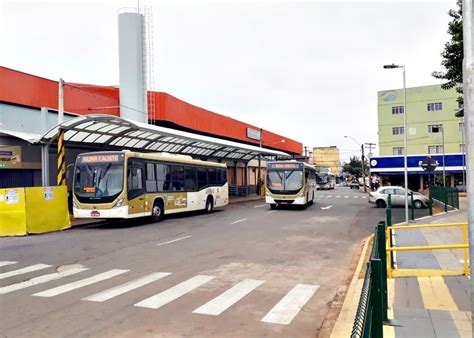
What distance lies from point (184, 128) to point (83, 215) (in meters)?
20.6

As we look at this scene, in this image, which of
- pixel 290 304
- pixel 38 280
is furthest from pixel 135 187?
pixel 290 304

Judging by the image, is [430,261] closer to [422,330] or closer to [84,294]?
[422,330]

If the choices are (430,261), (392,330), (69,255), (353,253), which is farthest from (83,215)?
(392,330)

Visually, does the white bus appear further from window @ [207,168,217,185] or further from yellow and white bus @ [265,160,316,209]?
window @ [207,168,217,185]

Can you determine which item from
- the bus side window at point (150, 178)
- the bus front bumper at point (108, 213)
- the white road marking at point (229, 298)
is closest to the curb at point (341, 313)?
the white road marking at point (229, 298)

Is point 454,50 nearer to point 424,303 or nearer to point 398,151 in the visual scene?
point 424,303

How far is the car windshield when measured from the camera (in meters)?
17.9

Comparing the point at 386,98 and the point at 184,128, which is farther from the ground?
the point at 386,98

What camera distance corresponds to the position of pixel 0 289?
811 cm

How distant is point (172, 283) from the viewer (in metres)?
8.43

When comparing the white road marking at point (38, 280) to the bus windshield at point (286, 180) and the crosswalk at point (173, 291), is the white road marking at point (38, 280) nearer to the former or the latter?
the crosswalk at point (173, 291)

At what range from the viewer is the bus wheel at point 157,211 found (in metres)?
20.2

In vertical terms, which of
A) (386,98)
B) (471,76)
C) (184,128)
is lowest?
(471,76)

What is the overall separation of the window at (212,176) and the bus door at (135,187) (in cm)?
726
